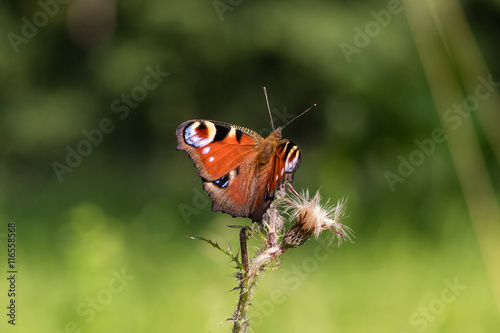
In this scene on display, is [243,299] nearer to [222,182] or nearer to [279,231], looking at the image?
[279,231]

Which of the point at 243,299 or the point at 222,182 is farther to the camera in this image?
the point at 222,182

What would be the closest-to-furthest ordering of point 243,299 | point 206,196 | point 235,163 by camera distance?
point 243,299, point 235,163, point 206,196

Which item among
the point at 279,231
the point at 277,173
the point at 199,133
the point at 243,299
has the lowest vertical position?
the point at 243,299

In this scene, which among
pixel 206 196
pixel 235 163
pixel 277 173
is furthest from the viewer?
pixel 206 196

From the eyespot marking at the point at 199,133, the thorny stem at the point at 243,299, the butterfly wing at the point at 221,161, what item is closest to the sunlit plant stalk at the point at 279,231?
the thorny stem at the point at 243,299

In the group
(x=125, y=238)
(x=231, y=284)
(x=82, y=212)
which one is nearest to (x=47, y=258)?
(x=125, y=238)

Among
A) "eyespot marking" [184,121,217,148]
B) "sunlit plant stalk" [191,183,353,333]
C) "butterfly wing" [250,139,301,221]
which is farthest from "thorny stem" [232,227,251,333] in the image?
"eyespot marking" [184,121,217,148]

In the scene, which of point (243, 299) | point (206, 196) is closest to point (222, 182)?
point (243, 299)
